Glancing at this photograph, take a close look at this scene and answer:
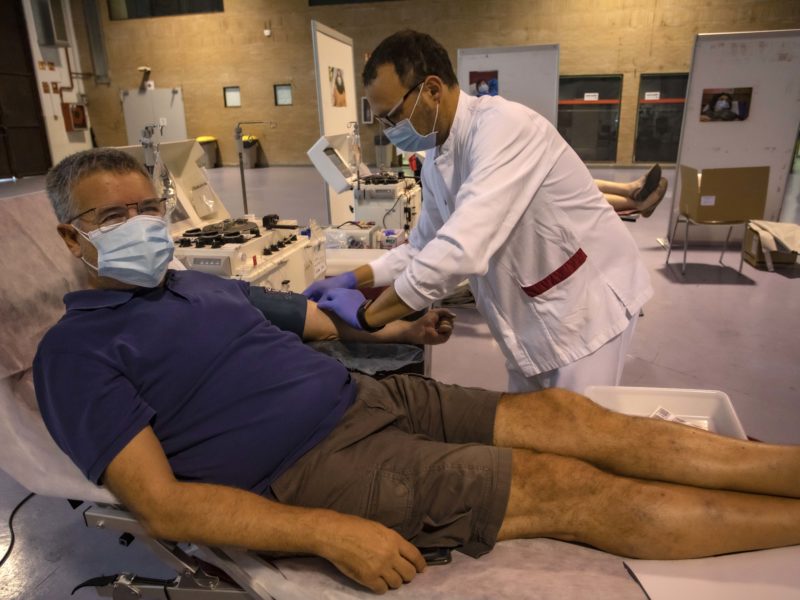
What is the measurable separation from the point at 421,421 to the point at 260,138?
10.7 m

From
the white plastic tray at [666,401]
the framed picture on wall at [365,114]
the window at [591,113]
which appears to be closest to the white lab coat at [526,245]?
the white plastic tray at [666,401]

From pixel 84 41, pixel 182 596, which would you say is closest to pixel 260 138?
pixel 84 41

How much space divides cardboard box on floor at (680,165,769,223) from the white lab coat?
3.03 metres

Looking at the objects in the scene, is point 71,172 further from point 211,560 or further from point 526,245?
point 526,245

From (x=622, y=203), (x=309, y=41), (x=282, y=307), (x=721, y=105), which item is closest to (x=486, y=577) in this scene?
(x=282, y=307)

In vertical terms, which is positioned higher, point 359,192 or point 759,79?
point 759,79

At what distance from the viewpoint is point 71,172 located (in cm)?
118

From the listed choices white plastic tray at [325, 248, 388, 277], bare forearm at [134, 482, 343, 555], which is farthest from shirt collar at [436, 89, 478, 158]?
white plastic tray at [325, 248, 388, 277]

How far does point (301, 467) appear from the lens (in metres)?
1.15

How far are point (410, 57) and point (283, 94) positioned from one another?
1027 cm

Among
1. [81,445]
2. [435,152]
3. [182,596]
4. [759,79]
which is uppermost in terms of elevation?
[759,79]

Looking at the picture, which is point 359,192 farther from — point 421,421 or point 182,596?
point 182,596

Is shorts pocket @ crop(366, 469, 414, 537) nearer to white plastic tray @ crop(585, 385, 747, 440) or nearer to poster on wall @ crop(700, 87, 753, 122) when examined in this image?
white plastic tray @ crop(585, 385, 747, 440)

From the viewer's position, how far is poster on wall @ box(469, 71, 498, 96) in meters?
5.10
